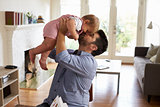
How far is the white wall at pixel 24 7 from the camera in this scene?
3.80 m

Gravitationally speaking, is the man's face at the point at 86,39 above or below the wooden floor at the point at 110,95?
above

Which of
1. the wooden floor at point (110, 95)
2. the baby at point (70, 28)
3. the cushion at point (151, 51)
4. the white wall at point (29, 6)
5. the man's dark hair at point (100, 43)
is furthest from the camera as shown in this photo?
the cushion at point (151, 51)

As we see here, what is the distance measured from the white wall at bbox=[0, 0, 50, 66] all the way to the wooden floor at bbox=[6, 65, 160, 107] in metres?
0.81

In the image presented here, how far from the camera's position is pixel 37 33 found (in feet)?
17.8

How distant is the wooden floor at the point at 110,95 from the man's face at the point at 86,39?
2180mm

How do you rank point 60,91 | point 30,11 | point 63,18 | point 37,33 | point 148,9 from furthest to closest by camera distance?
point 148,9
point 37,33
point 30,11
point 60,91
point 63,18

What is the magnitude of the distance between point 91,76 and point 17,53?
3.09 metres

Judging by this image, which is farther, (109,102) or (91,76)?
(109,102)

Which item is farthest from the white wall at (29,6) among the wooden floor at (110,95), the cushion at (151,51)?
the cushion at (151,51)

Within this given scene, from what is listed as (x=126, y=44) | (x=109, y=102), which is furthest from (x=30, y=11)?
(x=126, y=44)

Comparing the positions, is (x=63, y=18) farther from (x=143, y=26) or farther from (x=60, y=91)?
(x=143, y=26)

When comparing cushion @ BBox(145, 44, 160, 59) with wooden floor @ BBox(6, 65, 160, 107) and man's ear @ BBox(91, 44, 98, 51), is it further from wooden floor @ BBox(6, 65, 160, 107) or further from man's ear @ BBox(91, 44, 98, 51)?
man's ear @ BBox(91, 44, 98, 51)

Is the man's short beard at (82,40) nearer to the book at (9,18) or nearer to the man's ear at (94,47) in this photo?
the man's ear at (94,47)

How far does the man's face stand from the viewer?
Result: 1475mm
